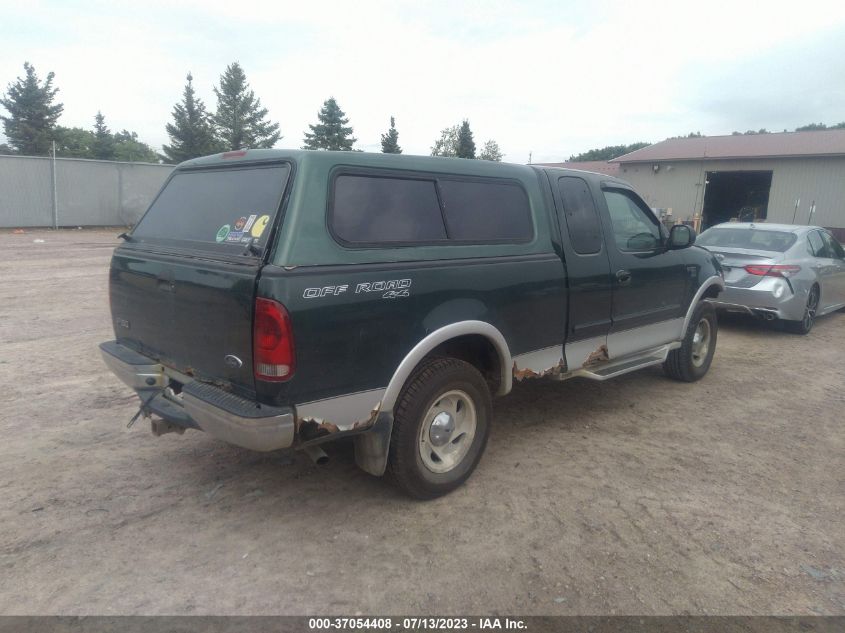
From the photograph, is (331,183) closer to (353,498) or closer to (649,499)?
(353,498)

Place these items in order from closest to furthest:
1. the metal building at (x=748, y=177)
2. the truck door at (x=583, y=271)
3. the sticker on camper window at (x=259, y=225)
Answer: the sticker on camper window at (x=259, y=225), the truck door at (x=583, y=271), the metal building at (x=748, y=177)

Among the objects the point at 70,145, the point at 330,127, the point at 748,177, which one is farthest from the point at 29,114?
the point at 748,177

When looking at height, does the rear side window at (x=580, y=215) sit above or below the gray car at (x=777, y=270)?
above

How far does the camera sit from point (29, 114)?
40969 mm

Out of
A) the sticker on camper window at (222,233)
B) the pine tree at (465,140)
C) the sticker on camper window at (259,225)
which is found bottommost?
the sticker on camper window at (222,233)

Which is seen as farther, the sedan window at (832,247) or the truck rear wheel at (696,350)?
the sedan window at (832,247)

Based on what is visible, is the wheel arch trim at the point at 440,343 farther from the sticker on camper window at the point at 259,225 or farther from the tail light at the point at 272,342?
the sticker on camper window at the point at 259,225

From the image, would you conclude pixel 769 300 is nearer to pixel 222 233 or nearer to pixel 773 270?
pixel 773 270

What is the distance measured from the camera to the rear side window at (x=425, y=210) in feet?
10.9

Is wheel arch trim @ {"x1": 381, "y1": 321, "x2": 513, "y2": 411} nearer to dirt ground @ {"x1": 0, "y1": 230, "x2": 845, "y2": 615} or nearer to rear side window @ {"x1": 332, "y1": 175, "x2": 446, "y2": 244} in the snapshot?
rear side window @ {"x1": 332, "y1": 175, "x2": 446, "y2": 244}

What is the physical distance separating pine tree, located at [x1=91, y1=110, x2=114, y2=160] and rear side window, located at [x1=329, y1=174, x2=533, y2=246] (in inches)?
2136

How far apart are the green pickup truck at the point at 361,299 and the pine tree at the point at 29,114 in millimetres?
44880

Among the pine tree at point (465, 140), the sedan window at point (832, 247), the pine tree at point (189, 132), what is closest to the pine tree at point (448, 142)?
the pine tree at point (465, 140)

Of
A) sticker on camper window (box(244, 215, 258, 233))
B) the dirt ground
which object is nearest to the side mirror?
the dirt ground
